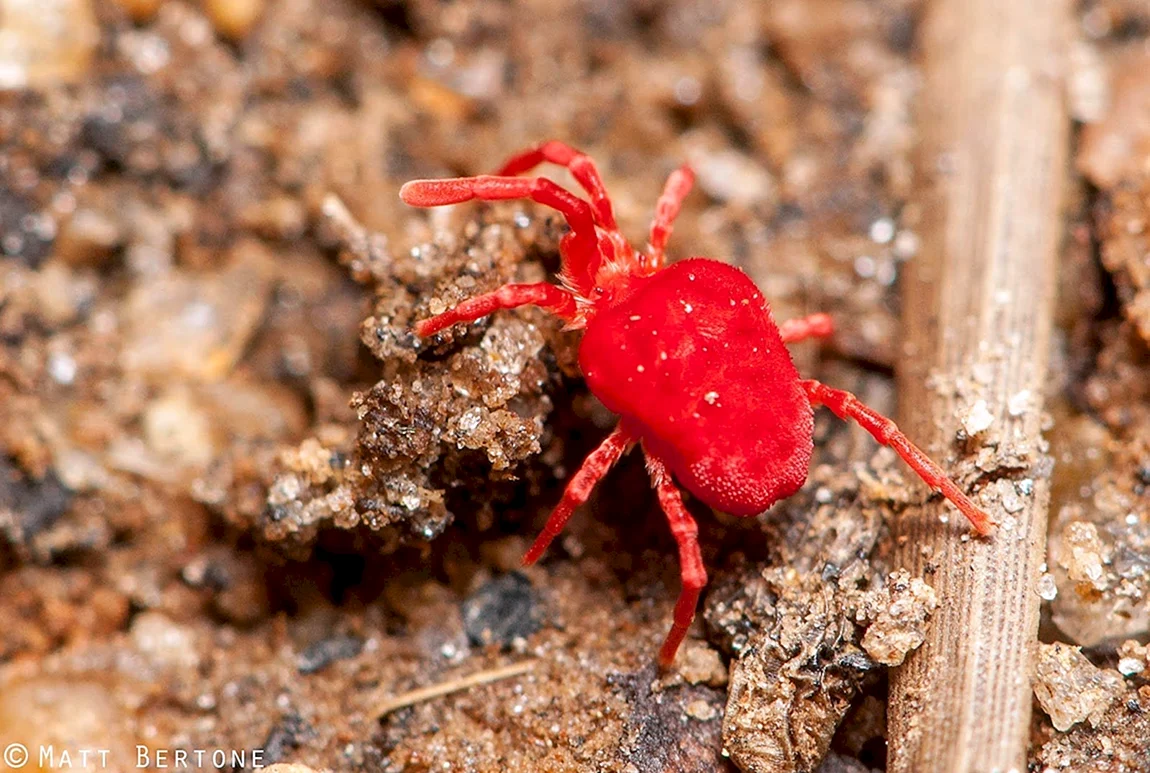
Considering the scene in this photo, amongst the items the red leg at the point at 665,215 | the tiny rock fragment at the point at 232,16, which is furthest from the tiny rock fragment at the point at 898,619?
the tiny rock fragment at the point at 232,16

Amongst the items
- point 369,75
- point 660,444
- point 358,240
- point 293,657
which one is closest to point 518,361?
point 660,444

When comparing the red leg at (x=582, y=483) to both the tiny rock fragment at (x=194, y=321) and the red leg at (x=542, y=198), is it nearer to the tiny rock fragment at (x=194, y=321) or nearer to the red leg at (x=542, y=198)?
the red leg at (x=542, y=198)

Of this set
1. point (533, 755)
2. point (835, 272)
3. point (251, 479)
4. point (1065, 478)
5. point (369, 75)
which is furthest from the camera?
point (369, 75)

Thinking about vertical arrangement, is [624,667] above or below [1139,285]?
below

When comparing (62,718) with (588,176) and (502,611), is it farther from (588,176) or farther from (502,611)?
(588,176)

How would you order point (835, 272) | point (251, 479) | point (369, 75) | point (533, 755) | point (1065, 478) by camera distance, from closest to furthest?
point (533, 755), point (1065, 478), point (251, 479), point (835, 272), point (369, 75)

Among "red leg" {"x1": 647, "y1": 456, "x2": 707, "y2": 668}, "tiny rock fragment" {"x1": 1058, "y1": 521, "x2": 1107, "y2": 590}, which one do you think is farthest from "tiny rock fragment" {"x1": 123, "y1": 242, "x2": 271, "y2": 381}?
"tiny rock fragment" {"x1": 1058, "y1": 521, "x2": 1107, "y2": 590}

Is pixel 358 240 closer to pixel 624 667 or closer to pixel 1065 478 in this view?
pixel 624 667
